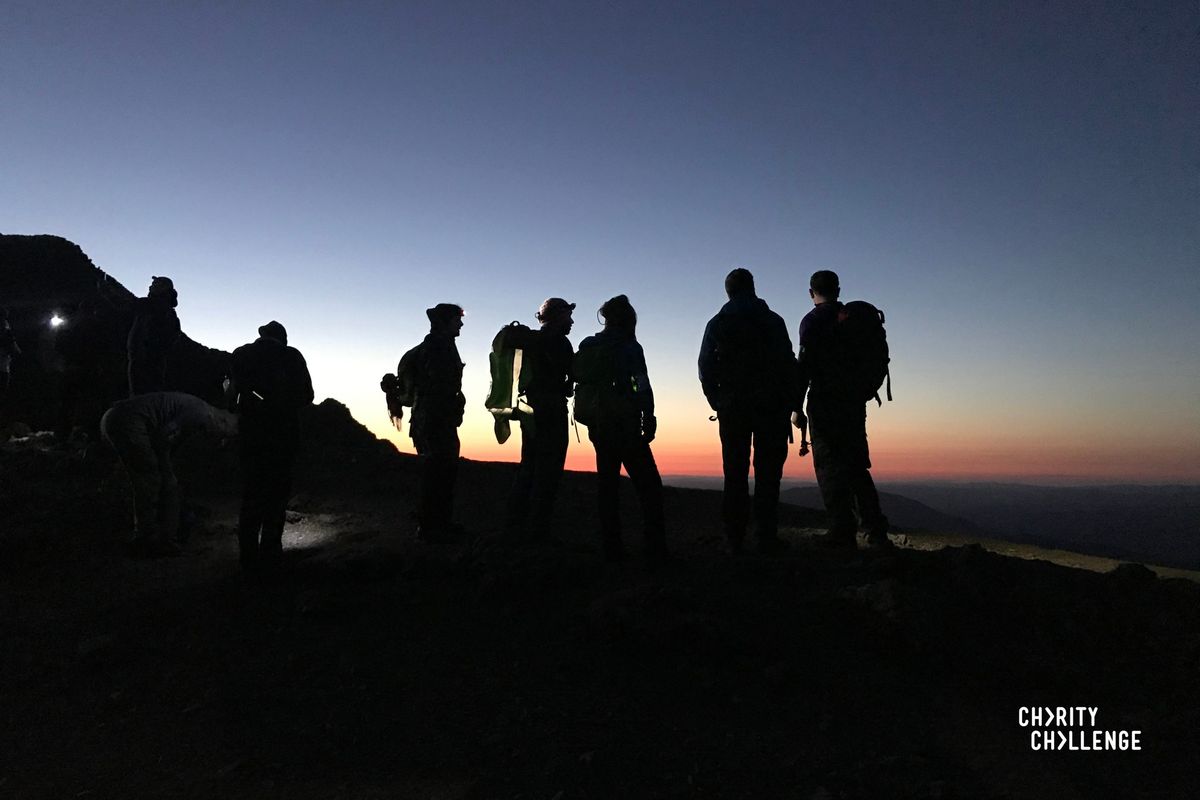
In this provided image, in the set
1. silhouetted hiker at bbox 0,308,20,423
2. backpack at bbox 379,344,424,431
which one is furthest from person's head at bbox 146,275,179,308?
silhouetted hiker at bbox 0,308,20,423

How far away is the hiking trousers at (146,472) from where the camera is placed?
20.8 feet

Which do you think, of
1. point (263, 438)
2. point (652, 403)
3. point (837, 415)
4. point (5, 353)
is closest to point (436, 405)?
point (263, 438)

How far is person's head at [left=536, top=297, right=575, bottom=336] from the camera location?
6438mm

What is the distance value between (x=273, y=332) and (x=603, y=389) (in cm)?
319

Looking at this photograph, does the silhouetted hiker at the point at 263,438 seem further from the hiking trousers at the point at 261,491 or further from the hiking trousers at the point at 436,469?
the hiking trousers at the point at 436,469

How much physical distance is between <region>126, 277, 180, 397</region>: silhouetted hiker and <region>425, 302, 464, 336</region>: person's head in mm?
3677

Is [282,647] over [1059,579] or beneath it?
beneath

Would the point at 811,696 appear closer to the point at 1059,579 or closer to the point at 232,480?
the point at 1059,579

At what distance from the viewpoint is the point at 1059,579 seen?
15.2 feet

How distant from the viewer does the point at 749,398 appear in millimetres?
5578

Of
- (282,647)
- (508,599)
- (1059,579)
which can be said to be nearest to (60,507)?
(282,647)

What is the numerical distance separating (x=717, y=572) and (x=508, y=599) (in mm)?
1602

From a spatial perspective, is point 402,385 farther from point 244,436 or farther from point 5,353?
point 5,353

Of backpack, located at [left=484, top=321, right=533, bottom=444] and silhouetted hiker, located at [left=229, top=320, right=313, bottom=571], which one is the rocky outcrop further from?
backpack, located at [left=484, top=321, right=533, bottom=444]
